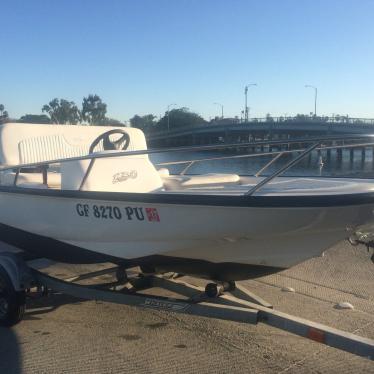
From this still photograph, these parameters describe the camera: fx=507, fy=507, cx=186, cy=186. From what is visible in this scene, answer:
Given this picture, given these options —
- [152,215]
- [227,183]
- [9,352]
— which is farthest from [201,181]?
[9,352]

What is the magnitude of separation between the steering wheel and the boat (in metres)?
0.02

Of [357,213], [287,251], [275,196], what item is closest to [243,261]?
[287,251]

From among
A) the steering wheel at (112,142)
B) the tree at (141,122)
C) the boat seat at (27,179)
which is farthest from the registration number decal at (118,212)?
the tree at (141,122)

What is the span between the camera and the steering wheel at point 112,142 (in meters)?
4.88

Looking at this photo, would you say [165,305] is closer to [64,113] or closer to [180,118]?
[64,113]

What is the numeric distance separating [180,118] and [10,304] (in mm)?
55285

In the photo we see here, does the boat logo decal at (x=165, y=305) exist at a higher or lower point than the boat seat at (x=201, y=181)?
lower

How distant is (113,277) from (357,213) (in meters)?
3.10

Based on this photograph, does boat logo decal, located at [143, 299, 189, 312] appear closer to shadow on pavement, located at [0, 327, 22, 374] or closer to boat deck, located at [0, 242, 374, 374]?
boat deck, located at [0, 242, 374, 374]

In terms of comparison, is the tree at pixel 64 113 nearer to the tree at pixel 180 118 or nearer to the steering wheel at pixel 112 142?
the steering wheel at pixel 112 142

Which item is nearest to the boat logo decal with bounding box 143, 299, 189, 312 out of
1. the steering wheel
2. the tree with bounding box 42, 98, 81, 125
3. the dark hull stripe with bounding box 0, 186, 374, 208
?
the dark hull stripe with bounding box 0, 186, 374, 208

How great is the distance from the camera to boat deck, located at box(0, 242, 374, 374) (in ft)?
11.7

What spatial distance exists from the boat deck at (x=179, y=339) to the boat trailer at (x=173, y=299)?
26 centimetres

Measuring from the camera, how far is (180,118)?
193ft
